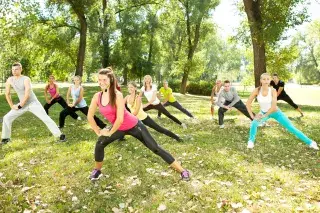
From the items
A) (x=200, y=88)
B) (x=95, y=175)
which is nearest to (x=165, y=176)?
(x=95, y=175)

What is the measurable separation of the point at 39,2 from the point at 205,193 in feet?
96.2

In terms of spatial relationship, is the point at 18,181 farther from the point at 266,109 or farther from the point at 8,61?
the point at 8,61

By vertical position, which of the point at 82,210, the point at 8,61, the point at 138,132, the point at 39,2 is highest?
the point at 39,2

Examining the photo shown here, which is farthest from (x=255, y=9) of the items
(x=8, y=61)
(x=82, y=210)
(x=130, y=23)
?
(x=8, y=61)

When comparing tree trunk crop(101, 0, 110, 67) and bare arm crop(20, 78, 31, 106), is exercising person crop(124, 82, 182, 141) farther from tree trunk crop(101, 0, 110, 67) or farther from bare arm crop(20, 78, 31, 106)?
tree trunk crop(101, 0, 110, 67)

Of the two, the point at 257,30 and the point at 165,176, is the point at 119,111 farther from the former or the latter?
the point at 257,30

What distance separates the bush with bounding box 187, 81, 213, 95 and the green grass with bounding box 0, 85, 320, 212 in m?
37.1

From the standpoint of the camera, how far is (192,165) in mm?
7992

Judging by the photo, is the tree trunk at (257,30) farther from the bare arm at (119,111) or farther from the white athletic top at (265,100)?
the bare arm at (119,111)

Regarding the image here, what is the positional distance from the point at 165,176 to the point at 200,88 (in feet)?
141

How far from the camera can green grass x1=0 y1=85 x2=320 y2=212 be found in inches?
229

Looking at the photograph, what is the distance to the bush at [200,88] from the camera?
158 ft

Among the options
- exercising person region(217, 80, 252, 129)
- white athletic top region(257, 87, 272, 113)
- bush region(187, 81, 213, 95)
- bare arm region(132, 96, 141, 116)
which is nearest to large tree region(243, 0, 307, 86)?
exercising person region(217, 80, 252, 129)

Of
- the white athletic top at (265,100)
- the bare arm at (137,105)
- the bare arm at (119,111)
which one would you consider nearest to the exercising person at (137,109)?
the bare arm at (137,105)
